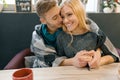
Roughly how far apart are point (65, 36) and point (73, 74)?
1.42 feet

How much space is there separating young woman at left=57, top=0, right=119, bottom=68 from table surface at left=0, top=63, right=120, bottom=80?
17 centimetres

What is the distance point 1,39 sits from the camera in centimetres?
208

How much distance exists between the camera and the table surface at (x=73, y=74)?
1054 millimetres

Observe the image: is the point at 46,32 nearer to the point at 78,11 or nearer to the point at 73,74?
the point at 78,11

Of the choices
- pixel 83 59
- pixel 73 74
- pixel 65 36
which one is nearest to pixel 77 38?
pixel 65 36

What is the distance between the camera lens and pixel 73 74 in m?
1.10

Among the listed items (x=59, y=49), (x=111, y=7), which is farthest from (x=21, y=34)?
(x=111, y=7)

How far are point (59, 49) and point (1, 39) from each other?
0.87 metres

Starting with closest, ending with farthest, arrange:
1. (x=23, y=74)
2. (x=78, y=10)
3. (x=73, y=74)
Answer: (x=23, y=74) < (x=73, y=74) < (x=78, y=10)

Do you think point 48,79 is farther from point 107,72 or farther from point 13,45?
point 13,45

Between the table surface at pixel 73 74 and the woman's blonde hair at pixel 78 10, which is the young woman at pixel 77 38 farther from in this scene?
the table surface at pixel 73 74

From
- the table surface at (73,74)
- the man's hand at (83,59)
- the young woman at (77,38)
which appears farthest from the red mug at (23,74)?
the young woman at (77,38)

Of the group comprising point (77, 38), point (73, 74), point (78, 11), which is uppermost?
point (78, 11)

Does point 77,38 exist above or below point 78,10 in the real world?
below
